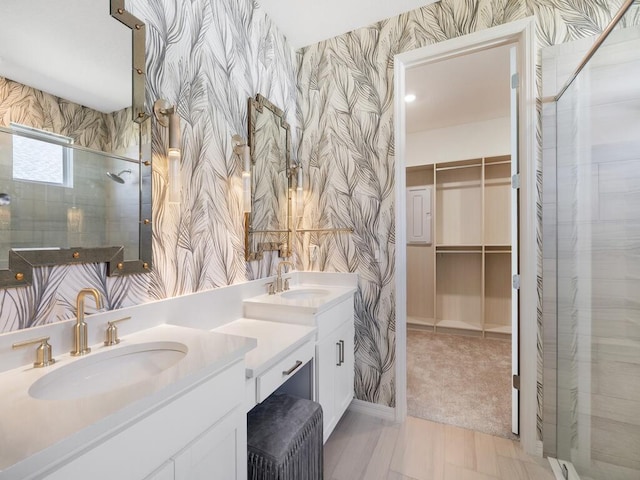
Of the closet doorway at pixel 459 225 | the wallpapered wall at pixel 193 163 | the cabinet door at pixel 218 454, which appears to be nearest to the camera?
the cabinet door at pixel 218 454

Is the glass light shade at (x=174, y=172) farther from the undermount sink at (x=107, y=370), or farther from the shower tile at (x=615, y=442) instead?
the shower tile at (x=615, y=442)

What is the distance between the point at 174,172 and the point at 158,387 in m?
0.89

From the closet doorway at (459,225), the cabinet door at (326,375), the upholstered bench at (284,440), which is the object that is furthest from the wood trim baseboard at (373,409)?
the upholstered bench at (284,440)

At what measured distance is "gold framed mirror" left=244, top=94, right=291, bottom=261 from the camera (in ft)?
5.86

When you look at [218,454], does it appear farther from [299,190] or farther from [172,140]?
[299,190]

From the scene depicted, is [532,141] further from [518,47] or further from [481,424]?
[481,424]

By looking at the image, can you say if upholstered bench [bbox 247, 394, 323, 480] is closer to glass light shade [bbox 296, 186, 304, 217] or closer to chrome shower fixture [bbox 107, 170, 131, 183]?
chrome shower fixture [bbox 107, 170, 131, 183]

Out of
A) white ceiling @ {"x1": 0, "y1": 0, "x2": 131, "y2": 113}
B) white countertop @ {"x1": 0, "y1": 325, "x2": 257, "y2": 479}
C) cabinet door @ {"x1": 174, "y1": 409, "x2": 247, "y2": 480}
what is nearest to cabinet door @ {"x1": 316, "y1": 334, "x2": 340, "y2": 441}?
cabinet door @ {"x1": 174, "y1": 409, "x2": 247, "y2": 480}

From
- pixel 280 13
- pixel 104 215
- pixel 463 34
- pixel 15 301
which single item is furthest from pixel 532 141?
pixel 15 301

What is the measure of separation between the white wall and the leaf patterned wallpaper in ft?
6.50

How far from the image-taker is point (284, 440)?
1.06 m

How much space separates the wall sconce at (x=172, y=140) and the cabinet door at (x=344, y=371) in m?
1.21

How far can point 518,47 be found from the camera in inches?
67.9

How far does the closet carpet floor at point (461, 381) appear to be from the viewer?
198 centimetres
